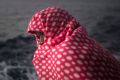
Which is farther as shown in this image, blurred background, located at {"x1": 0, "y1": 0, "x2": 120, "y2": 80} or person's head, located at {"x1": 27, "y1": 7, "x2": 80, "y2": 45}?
blurred background, located at {"x1": 0, "y1": 0, "x2": 120, "y2": 80}

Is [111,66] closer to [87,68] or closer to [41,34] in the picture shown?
[87,68]

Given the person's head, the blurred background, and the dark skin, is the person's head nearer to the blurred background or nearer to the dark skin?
the dark skin

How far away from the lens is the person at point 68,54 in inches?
71.3

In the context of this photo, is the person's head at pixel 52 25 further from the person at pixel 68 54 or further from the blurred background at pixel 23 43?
the blurred background at pixel 23 43

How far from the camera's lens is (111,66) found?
1.91 m

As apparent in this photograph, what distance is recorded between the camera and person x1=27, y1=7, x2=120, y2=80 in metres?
1.81

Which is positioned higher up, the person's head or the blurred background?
the person's head

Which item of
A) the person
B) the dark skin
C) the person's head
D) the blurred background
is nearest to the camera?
the person

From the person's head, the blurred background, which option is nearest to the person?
the person's head

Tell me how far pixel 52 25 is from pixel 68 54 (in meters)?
0.39

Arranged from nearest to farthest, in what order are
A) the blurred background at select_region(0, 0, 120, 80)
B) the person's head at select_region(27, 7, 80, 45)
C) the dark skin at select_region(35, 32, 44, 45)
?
the person's head at select_region(27, 7, 80, 45), the dark skin at select_region(35, 32, 44, 45), the blurred background at select_region(0, 0, 120, 80)

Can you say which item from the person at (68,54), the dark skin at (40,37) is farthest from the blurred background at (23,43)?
the person at (68,54)

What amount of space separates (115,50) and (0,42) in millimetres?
2589

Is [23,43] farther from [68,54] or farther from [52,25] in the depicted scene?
[68,54]
